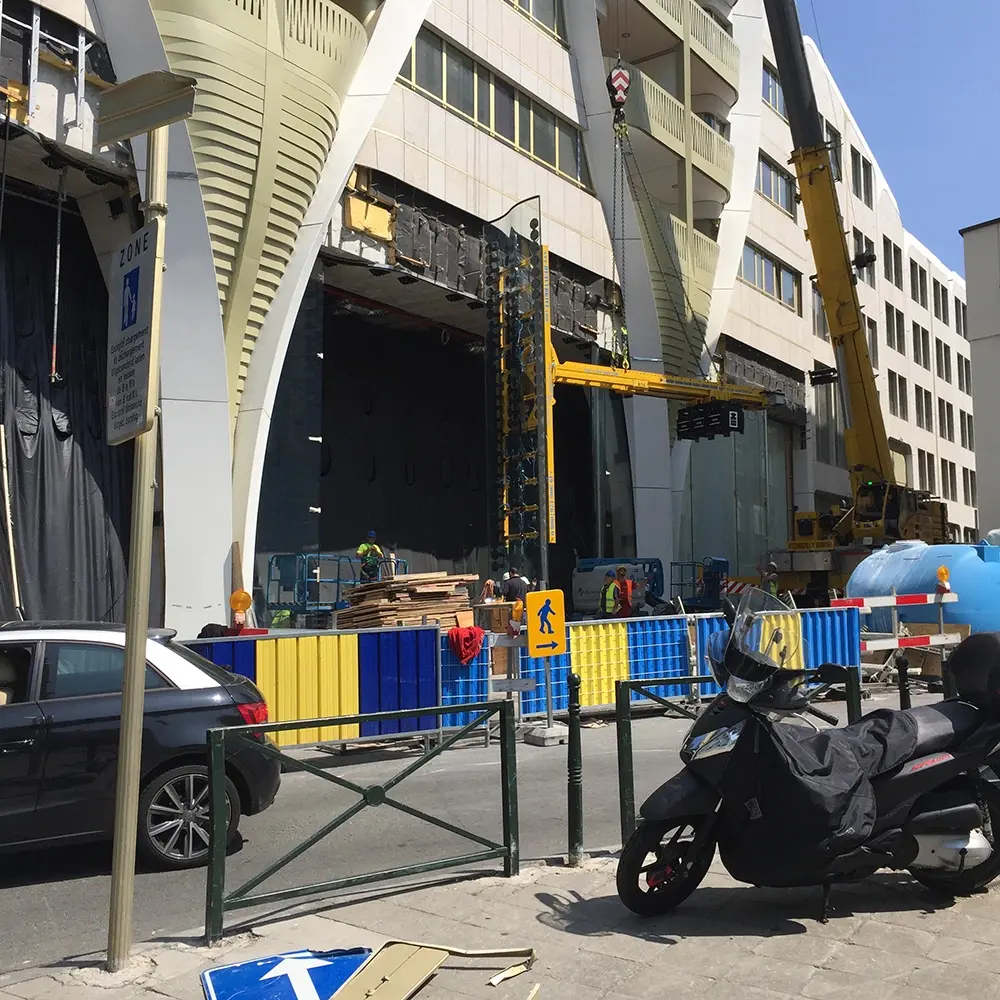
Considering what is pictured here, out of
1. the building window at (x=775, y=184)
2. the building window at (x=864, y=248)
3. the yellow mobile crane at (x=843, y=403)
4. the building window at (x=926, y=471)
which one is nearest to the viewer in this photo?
the yellow mobile crane at (x=843, y=403)

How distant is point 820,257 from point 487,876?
25.9m

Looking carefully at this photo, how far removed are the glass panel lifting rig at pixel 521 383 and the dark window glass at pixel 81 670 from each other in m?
15.0

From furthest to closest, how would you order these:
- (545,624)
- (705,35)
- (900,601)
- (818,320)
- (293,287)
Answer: (818,320) → (705,35) → (293,287) → (900,601) → (545,624)

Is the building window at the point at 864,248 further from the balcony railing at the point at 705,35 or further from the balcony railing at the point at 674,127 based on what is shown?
the balcony railing at the point at 674,127

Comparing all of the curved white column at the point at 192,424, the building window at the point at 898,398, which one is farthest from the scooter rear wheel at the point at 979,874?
the building window at the point at 898,398

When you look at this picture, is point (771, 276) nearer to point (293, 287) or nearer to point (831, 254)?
point (831, 254)

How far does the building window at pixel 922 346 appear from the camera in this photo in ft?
178

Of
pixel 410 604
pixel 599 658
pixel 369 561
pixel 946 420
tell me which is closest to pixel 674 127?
pixel 369 561

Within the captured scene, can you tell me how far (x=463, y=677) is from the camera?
452 inches

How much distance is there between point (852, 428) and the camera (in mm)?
29359

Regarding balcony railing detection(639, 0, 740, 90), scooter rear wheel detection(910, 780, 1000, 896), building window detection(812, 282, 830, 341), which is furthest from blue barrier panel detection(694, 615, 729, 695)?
building window detection(812, 282, 830, 341)

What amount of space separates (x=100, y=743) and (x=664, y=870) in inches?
136

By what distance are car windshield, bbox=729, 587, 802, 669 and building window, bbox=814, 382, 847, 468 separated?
38095 millimetres

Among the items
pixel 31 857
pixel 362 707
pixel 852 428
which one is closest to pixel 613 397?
pixel 852 428
